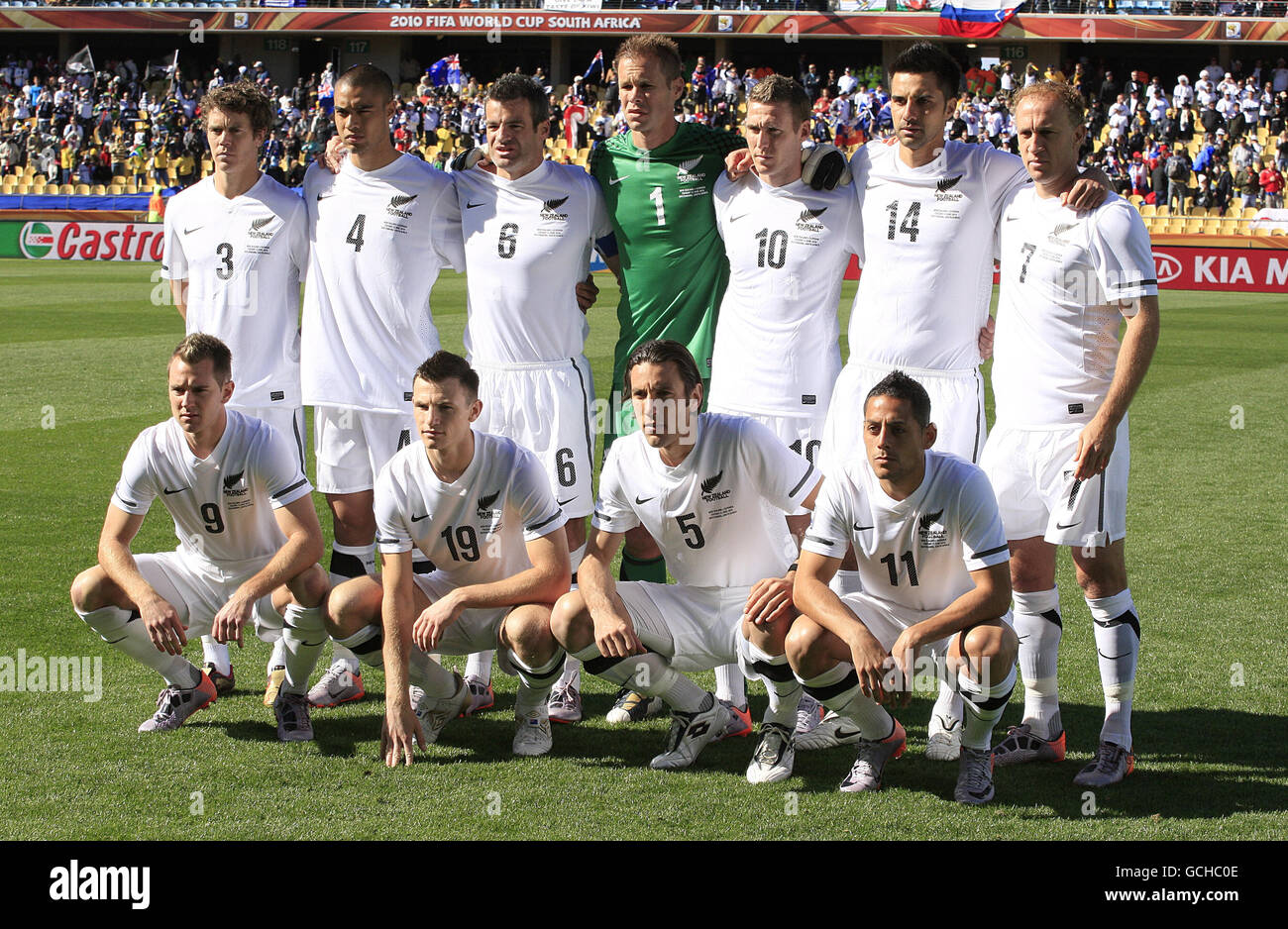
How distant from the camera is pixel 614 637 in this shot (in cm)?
443

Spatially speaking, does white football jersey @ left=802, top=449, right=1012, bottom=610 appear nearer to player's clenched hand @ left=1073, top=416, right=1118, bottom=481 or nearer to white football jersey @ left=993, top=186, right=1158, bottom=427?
player's clenched hand @ left=1073, top=416, right=1118, bottom=481

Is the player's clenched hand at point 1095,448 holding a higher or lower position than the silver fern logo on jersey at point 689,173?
lower

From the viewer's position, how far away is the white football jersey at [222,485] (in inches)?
191

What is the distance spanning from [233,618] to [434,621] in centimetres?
67

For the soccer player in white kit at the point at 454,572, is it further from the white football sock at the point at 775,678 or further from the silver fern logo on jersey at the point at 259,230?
the silver fern logo on jersey at the point at 259,230

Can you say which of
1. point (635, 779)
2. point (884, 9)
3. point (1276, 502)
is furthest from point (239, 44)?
point (635, 779)

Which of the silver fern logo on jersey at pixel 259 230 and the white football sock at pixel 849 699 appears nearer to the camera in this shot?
the white football sock at pixel 849 699

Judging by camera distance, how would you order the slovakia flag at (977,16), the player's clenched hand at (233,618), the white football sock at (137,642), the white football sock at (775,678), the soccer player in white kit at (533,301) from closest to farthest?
the white football sock at (775,678)
the player's clenched hand at (233,618)
the white football sock at (137,642)
the soccer player in white kit at (533,301)
the slovakia flag at (977,16)

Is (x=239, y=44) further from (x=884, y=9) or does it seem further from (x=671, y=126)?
(x=671, y=126)

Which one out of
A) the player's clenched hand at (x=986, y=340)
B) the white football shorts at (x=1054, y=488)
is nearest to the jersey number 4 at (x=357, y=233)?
the player's clenched hand at (x=986, y=340)

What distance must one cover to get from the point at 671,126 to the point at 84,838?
3358 mm

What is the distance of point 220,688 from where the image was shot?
17.9 feet

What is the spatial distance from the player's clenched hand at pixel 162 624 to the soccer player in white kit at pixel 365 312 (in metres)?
0.91

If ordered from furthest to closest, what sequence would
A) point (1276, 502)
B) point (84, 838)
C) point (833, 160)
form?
point (1276, 502)
point (833, 160)
point (84, 838)
